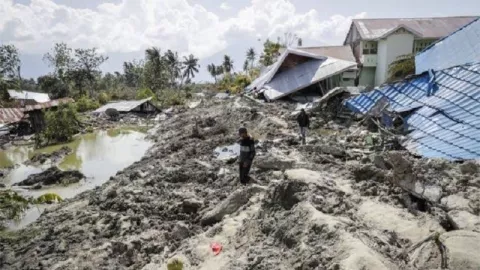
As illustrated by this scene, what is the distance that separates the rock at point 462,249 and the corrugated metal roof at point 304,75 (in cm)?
2172

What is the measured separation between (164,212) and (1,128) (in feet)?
89.9

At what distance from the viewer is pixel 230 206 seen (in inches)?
Result: 285

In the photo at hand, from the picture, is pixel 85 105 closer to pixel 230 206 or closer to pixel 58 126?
pixel 58 126

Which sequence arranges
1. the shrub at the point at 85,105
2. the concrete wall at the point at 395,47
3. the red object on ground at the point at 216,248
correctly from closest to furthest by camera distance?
the red object on ground at the point at 216,248
the concrete wall at the point at 395,47
the shrub at the point at 85,105

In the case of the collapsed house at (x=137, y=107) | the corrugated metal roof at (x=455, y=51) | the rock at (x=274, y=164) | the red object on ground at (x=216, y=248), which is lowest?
the collapsed house at (x=137, y=107)

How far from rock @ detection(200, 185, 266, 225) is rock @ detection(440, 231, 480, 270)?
12.4 ft

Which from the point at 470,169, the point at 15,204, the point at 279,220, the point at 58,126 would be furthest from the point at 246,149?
the point at 58,126

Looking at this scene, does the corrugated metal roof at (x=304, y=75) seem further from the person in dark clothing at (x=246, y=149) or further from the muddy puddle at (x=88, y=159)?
the person in dark clothing at (x=246, y=149)

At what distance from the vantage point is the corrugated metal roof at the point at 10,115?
2917 cm

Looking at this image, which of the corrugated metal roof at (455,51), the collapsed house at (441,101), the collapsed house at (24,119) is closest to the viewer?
the collapsed house at (441,101)

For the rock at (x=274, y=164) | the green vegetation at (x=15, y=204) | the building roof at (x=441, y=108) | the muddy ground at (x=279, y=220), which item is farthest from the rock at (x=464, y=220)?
the green vegetation at (x=15, y=204)

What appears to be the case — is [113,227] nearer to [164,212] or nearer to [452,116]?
[164,212]

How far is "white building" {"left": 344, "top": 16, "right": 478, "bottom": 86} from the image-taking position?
85.0 feet

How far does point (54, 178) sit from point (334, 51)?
23016mm
